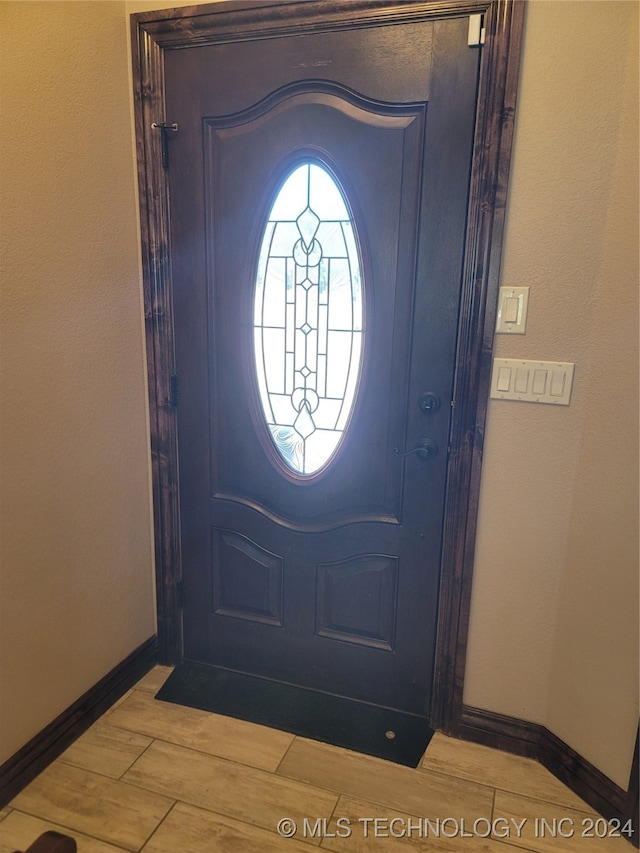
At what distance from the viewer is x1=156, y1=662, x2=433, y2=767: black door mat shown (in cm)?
189

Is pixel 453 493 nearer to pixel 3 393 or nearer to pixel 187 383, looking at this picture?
pixel 187 383

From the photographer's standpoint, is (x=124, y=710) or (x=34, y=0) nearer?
(x=34, y=0)

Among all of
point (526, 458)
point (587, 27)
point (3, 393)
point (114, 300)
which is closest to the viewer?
point (587, 27)

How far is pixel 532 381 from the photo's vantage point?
5.37 ft

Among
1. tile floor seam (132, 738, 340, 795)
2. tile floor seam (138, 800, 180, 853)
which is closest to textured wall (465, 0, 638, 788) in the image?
tile floor seam (132, 738, 340, 795)

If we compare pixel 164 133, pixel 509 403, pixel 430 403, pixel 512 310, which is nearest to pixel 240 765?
pixel 430 403

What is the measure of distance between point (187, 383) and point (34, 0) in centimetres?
111

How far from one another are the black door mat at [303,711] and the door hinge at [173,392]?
3.36 ft

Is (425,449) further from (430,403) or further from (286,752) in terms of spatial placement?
(286,752)

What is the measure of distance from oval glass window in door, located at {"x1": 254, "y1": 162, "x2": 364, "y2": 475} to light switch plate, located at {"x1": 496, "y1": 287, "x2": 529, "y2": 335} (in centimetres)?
41

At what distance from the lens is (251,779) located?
1.75 metres

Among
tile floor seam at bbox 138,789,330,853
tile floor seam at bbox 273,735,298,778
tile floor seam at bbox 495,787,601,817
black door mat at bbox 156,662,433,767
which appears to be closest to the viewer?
tile floor seam at bbox 138,789,330,853

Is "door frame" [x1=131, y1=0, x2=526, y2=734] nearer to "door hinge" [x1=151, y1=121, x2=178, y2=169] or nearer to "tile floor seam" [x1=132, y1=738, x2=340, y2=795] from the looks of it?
"door hinge" [x1=151, y1=121, x2=178, y2=169]

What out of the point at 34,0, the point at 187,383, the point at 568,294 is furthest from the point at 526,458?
the point at 34,0
